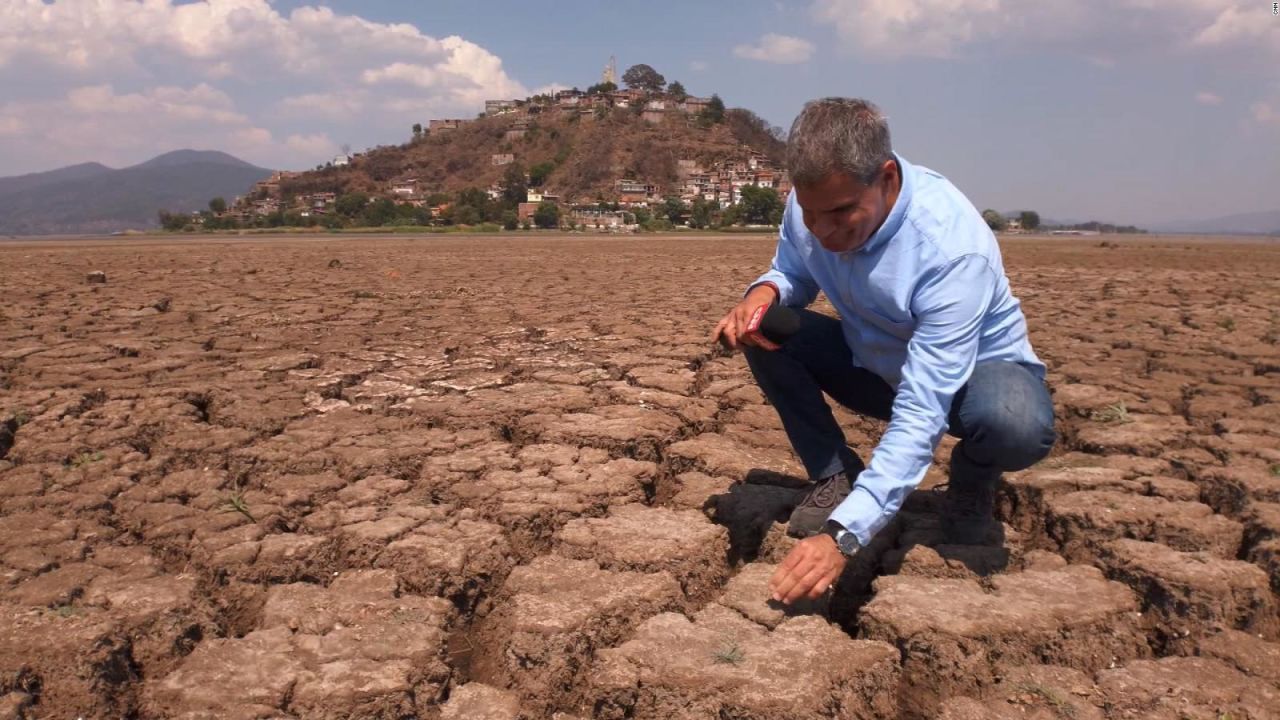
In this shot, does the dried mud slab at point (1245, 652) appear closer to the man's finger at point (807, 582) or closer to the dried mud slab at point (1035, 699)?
the dried mud slab at point (1035, 699)

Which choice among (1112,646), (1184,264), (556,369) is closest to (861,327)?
(1112,646)

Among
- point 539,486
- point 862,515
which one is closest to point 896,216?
point 862,515

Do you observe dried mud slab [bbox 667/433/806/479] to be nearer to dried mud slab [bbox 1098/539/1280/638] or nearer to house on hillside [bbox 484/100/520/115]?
dried mud slab [bbox 1098/539/1280/638]

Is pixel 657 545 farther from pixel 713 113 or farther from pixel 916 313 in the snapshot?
pixel 713 113

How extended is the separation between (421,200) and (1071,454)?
2756 inches

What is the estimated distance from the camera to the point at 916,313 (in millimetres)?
1565

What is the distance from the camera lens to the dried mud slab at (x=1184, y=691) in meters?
1.23

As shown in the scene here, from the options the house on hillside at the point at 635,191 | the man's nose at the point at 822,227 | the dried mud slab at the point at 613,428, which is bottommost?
the dried mud slab at the point at 613,428

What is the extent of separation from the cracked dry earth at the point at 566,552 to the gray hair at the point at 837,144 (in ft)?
2.57

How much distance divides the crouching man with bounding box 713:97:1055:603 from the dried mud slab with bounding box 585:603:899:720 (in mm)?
108

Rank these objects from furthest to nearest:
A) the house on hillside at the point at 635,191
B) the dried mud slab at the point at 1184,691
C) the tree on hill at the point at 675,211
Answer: the house on hillside at the point at 635,191 → the tree on hill at the point at 675,211 → the dried mud slab at the point at 1184,691

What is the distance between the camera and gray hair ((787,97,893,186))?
136 centimetres

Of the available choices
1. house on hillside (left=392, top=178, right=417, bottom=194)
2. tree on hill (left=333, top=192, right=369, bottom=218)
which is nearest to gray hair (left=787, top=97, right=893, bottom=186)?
tree on hill (left=333, top=192, right=369, bottom=218)

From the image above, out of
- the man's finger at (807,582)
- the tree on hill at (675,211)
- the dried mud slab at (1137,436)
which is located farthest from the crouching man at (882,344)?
the tree on hill at (675,211)
